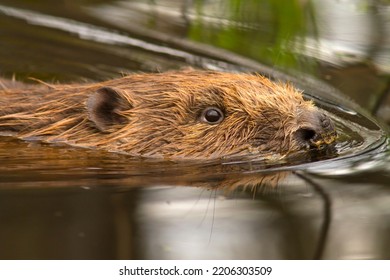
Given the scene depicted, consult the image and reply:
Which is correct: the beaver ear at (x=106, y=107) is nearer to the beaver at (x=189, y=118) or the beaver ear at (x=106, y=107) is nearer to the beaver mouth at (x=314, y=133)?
the beaver at (x=189, y=118)

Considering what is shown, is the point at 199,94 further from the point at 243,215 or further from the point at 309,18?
the point at 309,18

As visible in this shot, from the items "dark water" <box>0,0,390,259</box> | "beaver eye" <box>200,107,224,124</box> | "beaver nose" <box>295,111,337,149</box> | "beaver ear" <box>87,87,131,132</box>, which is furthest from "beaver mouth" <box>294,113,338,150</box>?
"beaver ear" <box>87,87,131,132</box>

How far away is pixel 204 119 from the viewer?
4965 mm

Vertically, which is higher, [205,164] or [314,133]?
[314,133]

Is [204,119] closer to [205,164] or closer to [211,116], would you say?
[211,116]

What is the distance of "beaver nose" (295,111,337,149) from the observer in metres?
4.80

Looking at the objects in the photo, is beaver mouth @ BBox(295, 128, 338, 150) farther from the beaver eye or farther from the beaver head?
the beaver eye

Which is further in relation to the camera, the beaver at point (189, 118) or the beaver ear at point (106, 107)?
the beaver ear at point (106, 107)

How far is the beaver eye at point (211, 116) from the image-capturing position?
4.96 meters

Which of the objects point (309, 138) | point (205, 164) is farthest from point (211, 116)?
point (309, 138)

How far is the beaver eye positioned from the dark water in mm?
273

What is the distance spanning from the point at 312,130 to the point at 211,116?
560 mm

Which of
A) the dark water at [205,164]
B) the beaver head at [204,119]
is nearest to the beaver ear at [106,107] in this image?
the beaver head at [204,119]

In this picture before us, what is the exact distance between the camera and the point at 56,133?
5191mm
